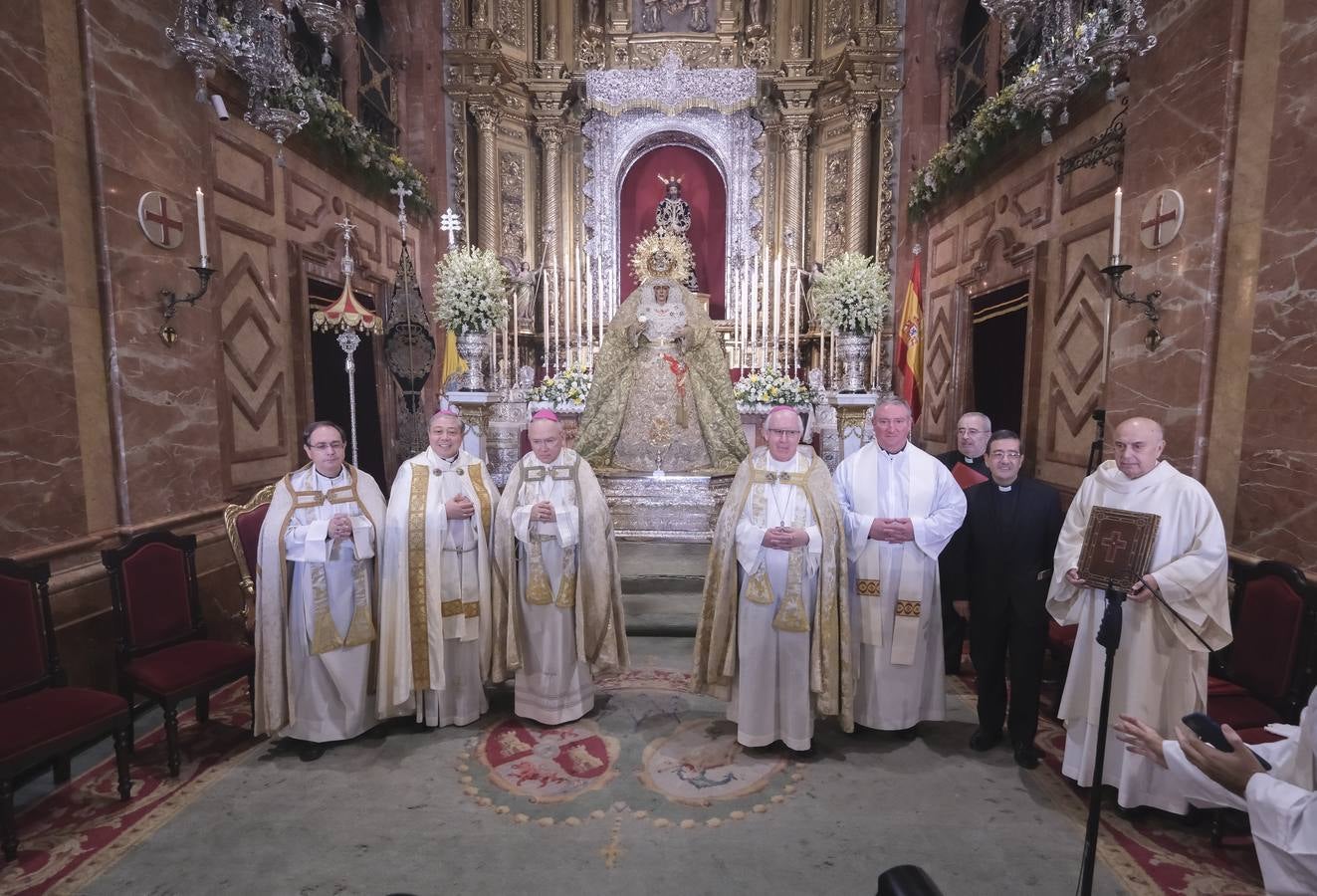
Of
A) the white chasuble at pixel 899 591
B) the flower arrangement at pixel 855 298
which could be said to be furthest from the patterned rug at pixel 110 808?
the flower arrangement at pixel 855 298

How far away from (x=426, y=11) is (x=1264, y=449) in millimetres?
11991

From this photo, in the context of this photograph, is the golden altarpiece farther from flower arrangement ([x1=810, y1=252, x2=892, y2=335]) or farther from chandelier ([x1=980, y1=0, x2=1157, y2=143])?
chandelier ([x1=980, y1=0, x2=1157, y2=143])

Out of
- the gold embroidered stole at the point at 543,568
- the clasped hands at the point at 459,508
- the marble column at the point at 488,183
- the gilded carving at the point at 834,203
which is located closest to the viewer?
the clasped hands at the point at 459,508

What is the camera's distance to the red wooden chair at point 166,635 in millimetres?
3854

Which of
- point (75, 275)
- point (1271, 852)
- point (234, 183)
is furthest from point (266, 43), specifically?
point (1271, 852)

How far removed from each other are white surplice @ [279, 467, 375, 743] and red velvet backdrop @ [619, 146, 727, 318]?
8.61m

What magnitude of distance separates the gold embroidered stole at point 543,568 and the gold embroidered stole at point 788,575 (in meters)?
1.22

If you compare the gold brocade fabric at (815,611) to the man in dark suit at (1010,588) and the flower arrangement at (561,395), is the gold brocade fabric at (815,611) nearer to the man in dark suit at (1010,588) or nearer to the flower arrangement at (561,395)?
the man in dark suit at (1010,588)

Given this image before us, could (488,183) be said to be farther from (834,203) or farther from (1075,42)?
(1075,42)

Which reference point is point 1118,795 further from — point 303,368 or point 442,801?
point 303,368

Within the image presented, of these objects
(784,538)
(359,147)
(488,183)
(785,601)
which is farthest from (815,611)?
(488,183)

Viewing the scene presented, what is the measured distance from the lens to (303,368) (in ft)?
24.0

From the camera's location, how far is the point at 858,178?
422 inches

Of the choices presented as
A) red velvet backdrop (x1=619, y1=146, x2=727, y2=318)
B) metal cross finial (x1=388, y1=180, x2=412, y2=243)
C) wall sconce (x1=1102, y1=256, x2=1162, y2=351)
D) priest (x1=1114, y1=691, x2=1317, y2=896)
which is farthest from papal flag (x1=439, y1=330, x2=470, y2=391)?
priest (x1=1114, y1=691, x2=1317, y2=896)
